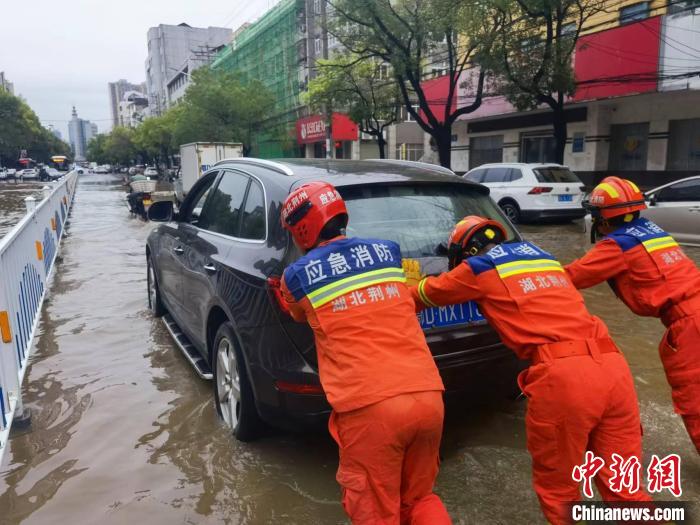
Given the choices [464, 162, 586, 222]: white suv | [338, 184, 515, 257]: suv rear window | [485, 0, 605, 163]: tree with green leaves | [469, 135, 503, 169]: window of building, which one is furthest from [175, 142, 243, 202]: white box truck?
[338, 184, 515, 257]: suv rear window

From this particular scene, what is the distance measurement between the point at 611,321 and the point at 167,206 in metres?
4.73

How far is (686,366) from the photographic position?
2.82 meters

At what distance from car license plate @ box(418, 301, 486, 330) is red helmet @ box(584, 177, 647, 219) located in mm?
862

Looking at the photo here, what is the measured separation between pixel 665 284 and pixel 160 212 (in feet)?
13.1

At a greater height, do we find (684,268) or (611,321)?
(684,268)

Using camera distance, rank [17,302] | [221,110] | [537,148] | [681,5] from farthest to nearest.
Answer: [221,110] → [537,148] → [681,5] → [17,302]

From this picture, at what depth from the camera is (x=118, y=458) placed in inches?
135

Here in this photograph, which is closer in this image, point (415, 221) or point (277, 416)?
point (277, 416)

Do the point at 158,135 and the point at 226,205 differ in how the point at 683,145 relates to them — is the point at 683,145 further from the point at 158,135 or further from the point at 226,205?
the point at 158,135

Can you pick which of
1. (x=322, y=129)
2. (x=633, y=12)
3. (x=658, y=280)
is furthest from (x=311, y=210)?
(x=322, y=129)

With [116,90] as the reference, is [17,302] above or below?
below

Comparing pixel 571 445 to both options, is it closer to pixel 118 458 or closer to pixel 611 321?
pixel 118 458

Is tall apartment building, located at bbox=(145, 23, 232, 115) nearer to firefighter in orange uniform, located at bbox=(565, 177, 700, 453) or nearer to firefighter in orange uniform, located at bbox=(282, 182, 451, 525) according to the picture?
firefighter in orange uniform, located at bbox=(565, 177, 700, 453)

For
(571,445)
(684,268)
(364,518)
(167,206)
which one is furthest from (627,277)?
(167,206)
